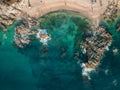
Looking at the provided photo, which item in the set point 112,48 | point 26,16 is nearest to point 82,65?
point 112,48

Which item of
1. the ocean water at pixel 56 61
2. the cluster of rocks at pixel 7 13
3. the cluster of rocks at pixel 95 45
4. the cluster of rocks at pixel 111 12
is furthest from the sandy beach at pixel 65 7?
the cluster of rocks at pixel 95 45

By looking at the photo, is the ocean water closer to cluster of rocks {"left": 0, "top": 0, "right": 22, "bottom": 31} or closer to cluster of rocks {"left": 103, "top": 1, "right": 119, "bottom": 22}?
cluster of rocks {"left": 0, "top": 0, "right": 22, "bottom": 31}

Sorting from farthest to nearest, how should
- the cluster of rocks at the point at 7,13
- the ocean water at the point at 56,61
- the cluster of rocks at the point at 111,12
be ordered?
the ocean water at the point at 56,61
the cluster of rocks at the point at 7,13
the cluster of rocks at the point at 111,12

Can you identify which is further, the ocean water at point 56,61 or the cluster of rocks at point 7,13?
the ocean water at point 56,61

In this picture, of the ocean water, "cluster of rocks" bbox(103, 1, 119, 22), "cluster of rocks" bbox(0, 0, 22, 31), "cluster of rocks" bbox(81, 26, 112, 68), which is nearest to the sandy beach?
"cluster of rocks" bbox(0, 0, 22, 31)

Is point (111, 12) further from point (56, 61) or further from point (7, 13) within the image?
point (7, 13)

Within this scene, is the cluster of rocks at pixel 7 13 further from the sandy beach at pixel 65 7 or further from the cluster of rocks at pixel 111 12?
the cluster of rocks at pixel 111 12
